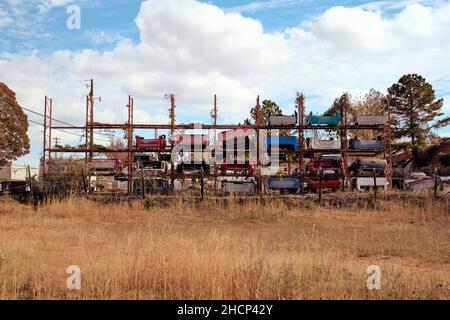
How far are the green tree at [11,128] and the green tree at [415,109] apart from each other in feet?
143

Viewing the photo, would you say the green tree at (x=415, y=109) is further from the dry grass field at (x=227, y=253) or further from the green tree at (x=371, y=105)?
the dry grass field at (x=227, y=253)

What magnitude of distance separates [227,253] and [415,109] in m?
49.2

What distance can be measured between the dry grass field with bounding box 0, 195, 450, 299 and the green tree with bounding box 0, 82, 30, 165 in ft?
105

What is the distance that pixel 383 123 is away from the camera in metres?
35.0

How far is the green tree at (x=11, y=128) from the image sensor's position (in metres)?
50.3

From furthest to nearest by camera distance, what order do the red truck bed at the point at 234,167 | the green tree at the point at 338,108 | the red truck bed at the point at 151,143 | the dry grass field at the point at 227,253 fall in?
the green tree at the point at 338,108, the red truck bed at the point at 151,143, the red truck bed at the point at 234,167, the dry grass field at the point at 227,253

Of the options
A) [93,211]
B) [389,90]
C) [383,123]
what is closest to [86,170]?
[93,211]

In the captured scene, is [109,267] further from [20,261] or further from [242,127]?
[242,127]

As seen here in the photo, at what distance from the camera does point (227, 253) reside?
30.3 ft

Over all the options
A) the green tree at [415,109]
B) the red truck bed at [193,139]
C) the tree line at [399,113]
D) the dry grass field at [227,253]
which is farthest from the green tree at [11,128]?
the green tree at [415,109]
